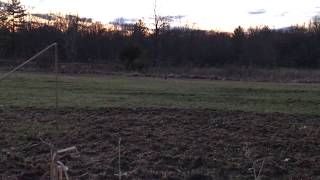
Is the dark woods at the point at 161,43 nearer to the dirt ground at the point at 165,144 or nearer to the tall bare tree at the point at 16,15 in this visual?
the tall bare tree at the point at 16,15

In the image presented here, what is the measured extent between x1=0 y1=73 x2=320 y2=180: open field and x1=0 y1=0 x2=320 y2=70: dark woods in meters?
60.3

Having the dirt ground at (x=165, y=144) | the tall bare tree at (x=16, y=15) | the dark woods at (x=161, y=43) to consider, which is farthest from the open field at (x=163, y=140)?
the tall bare tree at (x=16, y=15)

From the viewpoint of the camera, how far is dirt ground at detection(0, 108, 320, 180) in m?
8.51

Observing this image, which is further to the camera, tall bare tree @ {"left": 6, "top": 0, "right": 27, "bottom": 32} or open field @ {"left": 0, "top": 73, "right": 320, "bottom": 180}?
tall bare tree @ {"left": 6, "top": 0, "right": 27, "bottom": 32}

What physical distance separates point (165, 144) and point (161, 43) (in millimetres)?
81243

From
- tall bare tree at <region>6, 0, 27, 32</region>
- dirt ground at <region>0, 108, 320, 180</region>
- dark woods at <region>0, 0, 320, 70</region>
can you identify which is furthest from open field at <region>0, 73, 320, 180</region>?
tall bare tree at <region>6, 0, 27, 32</region>

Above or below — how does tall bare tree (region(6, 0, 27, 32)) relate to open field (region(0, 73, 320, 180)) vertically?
above

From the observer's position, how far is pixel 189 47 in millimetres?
90625

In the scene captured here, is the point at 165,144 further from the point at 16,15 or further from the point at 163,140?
the point at 16,15

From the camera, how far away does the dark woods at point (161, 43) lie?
266ft

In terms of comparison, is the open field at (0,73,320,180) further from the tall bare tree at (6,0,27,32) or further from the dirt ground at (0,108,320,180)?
the tall bare tree at (6,0,27,32)

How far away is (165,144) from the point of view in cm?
1040

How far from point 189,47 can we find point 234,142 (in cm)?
8046

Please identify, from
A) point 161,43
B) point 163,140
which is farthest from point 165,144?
point 161,43
